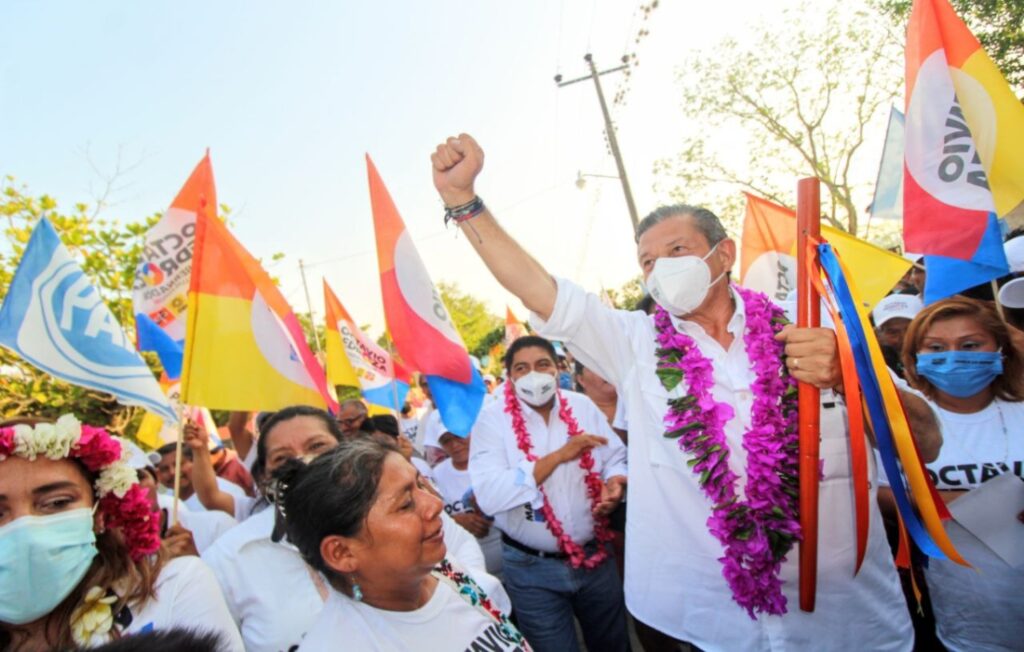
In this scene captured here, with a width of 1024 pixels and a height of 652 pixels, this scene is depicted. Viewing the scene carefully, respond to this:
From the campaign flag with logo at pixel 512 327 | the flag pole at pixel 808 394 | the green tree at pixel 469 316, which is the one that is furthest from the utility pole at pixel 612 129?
the green tree at pixel 469 316

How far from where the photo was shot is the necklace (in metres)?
2.03

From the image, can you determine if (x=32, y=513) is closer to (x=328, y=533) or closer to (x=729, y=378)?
(x=328, y=533)

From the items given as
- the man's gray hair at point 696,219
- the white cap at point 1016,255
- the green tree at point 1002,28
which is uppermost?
the green tree at point 1002,28

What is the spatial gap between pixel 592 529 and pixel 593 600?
374 mm

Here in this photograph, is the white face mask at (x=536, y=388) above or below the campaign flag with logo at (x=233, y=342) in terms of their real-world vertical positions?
below

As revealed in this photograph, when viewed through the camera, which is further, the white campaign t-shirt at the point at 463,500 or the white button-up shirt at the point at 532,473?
the white campaign t-shirt at the point at 463,500

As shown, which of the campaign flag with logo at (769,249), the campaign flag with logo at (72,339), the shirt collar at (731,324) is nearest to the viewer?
the shirt collar at (731,324)

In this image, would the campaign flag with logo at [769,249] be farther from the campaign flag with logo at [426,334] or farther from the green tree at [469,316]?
the green tree at [469,316]

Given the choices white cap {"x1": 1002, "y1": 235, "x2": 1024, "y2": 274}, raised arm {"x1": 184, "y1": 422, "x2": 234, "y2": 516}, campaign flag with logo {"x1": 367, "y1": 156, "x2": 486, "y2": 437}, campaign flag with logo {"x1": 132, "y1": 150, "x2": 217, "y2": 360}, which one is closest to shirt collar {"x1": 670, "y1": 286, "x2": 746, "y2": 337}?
campaign flag with logo {"x1": 367, "y1": 156, "x2": 486, "y2": 437}

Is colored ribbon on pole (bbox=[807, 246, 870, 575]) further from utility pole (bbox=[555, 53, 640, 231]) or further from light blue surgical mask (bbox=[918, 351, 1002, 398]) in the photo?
utility pole (bbox=[555, 53, 640, 231])

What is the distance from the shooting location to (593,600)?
3.22 metres

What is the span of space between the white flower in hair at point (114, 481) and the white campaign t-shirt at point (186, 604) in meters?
0.32

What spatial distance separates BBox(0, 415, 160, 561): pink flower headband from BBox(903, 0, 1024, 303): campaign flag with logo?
11.8 feet

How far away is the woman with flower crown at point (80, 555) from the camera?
71.7 inches
